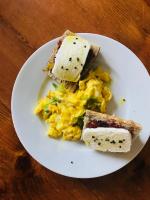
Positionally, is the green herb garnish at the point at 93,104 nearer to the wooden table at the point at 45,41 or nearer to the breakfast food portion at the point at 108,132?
the breakfast food portion at the point at 108,132

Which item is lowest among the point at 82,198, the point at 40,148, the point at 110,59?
the point at 82,198

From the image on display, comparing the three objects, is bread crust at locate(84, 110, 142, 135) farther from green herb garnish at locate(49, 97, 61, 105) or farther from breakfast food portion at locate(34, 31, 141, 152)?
green herb garnish at locate(49, 97, 61, 105)

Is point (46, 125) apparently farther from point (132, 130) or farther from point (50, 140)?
point (132, 130)

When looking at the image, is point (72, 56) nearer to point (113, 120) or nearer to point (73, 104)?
point (73, 104)

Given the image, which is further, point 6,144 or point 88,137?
point 6,144

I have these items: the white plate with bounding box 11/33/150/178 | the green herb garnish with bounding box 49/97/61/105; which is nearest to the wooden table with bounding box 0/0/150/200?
the white plate with bounding box 11/33/150/178

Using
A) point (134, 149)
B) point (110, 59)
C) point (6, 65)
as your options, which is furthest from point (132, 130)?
point (6, 65)

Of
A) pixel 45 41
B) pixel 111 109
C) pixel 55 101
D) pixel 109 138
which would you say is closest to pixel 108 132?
pixel 109 138
